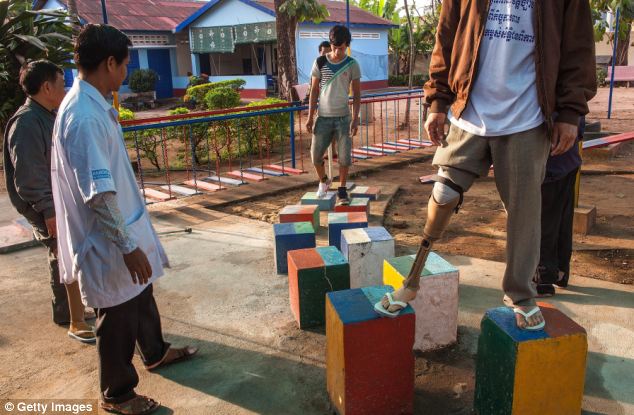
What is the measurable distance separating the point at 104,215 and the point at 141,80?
2455 cm

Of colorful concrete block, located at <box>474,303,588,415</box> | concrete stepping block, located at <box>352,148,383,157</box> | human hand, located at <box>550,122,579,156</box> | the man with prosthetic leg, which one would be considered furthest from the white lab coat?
concrete stepping block, located at <box>352,148,383,157</box>

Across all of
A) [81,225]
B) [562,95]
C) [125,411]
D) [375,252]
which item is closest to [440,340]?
[375,252]

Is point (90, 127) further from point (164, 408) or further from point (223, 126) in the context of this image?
point (223, 126)

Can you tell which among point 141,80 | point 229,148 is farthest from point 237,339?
point 141,80

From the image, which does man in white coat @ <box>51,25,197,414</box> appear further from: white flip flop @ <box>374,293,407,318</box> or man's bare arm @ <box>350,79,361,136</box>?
man's bare arm @ <box>350,79,361,136</box>

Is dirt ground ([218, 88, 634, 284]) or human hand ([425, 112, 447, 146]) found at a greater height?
human hand ([425, 112, 447, 146])

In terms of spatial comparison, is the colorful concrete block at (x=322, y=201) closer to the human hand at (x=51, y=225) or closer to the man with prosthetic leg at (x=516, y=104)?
the human hand at (x=51, y=225)

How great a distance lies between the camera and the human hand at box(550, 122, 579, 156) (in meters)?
2.13

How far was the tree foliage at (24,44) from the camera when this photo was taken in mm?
5414

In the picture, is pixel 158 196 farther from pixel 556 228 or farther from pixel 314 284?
pixel 556 228

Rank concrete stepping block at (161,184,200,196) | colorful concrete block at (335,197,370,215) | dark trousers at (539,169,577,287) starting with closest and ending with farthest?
dark trousers at (539,169,577,287)
colorful concrete block at (335,197,370,215)
concrete stepping block at (161,184,200,196)

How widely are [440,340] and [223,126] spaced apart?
7.63m

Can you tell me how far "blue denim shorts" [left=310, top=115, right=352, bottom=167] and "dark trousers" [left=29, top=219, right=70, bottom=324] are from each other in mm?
3158

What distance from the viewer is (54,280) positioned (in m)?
3.35
